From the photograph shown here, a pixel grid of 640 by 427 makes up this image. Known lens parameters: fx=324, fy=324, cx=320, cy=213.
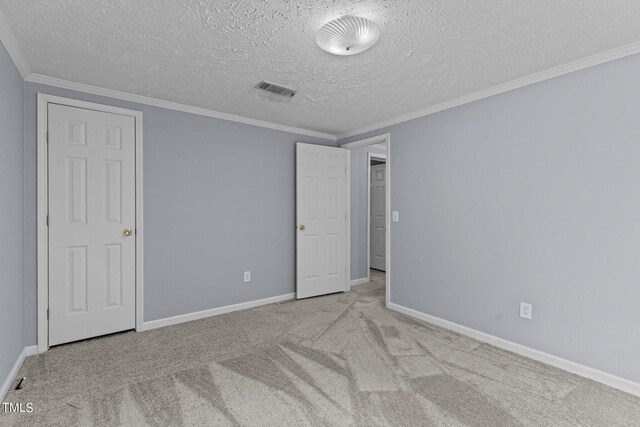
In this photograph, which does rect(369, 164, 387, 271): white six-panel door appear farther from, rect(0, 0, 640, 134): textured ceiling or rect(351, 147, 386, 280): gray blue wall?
rect(0, 0, 640, 134): textured ceiling

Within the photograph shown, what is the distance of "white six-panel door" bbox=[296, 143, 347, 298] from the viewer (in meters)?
4.21

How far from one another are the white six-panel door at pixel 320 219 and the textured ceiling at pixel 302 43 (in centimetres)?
133

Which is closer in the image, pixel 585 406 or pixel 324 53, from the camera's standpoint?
pixel 585 406

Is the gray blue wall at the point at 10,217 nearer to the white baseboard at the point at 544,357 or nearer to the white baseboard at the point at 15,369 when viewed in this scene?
the white baseboard at the point at 15,369

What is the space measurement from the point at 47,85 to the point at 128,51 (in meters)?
1.04

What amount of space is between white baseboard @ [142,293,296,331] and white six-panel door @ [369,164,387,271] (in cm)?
244

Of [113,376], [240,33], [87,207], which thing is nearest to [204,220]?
[87,207]

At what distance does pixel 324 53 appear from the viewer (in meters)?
2.24

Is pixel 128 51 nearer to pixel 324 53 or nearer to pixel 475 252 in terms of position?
pixel 324 53

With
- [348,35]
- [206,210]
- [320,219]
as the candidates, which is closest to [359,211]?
[320,219]

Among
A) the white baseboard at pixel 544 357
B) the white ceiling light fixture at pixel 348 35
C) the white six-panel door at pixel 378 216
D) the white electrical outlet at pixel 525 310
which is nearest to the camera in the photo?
the white ceiling light fixture at pixel 348 35

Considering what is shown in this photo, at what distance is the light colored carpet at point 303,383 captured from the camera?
1.85m

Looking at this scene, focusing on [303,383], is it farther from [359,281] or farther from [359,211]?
[359,211]

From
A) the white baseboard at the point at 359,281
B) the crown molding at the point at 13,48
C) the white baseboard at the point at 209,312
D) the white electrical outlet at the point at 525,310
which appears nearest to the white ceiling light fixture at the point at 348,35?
the crown molding at the point at 13,48
